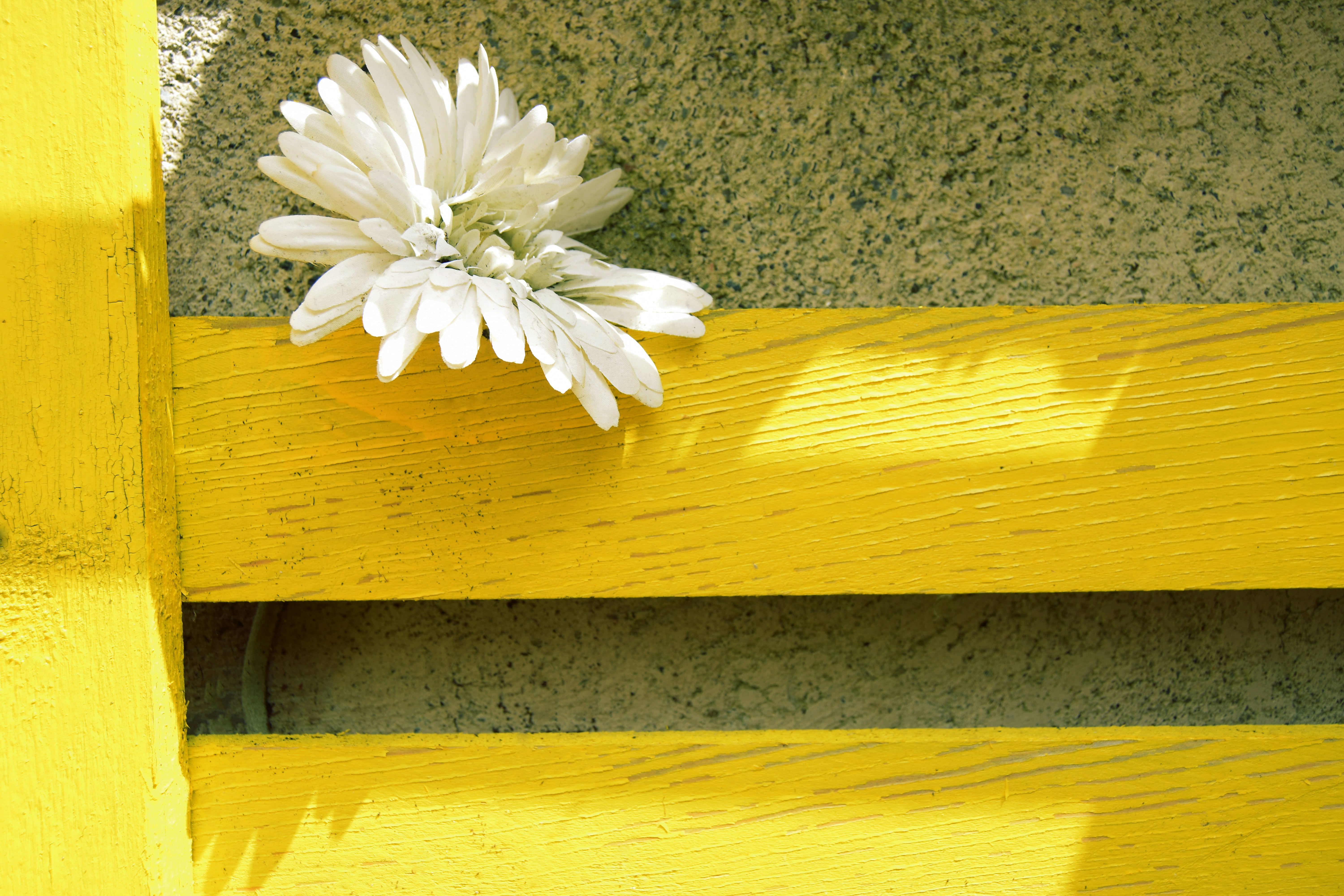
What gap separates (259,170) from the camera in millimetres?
739

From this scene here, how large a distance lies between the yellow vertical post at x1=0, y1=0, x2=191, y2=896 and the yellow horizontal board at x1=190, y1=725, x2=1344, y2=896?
0.24 ft

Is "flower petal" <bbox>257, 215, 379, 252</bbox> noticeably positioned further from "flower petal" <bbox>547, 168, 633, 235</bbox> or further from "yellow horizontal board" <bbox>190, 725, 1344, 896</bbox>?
"yellow horizontal board" <bbox>190, 725, 1344, 896</bbox>

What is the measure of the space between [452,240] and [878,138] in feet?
1.39

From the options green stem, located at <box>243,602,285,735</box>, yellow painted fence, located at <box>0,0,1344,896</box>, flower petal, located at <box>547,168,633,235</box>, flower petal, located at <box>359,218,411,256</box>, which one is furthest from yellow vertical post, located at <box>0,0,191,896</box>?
flower petal, located at <box>547,168,633,235</box>

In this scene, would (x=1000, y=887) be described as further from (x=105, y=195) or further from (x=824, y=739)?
(x=105, y=195)

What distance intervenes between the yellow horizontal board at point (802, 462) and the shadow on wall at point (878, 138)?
13 cm

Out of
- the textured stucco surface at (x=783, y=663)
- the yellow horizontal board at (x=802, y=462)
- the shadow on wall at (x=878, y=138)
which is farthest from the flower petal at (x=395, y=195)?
the textured stucco surface at (x=783, y=663)

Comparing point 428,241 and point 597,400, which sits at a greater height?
point 428,241

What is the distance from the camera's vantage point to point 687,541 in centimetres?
62

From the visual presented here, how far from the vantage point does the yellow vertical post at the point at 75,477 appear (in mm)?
585

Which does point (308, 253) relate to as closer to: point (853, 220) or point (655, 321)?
point (655, 321)

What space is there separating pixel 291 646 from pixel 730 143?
2.13 feet

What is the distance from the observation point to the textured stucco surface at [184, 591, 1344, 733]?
746 mm

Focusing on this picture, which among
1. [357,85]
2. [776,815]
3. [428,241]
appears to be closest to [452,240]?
[428,241]
